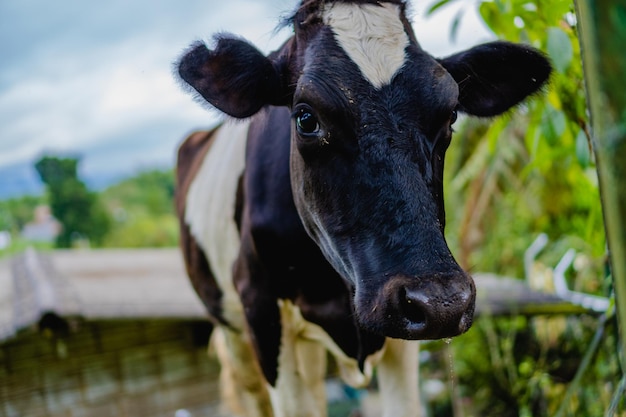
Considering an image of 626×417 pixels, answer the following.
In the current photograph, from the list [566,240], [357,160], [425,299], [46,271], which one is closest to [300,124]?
[357,160]

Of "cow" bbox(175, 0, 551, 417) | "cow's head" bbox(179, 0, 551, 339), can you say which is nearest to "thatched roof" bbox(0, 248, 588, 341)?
"cow" bbox(175, 0, 551, 417)

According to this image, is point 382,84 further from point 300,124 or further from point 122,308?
point 122,308

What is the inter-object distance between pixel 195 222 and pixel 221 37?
1585 millimetres

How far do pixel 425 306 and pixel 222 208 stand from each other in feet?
5.94

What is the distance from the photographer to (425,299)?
63.4 inches

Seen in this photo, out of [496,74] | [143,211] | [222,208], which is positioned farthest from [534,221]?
[143,211]

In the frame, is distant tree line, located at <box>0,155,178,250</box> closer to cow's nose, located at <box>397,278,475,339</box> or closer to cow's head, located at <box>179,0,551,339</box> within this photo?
cow's head, located at <box>179,0,551,339</box>

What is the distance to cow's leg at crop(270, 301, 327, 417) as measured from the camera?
2812 millimetres

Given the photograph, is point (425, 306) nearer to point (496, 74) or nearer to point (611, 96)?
point (611, 96)

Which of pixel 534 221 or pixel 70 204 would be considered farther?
pixel 70 204

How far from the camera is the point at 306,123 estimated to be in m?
2.05

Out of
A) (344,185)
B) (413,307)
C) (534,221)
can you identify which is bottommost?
(534,221)

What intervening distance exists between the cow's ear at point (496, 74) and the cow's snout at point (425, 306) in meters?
0.94

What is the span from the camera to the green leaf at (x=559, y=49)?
90.0 inches
